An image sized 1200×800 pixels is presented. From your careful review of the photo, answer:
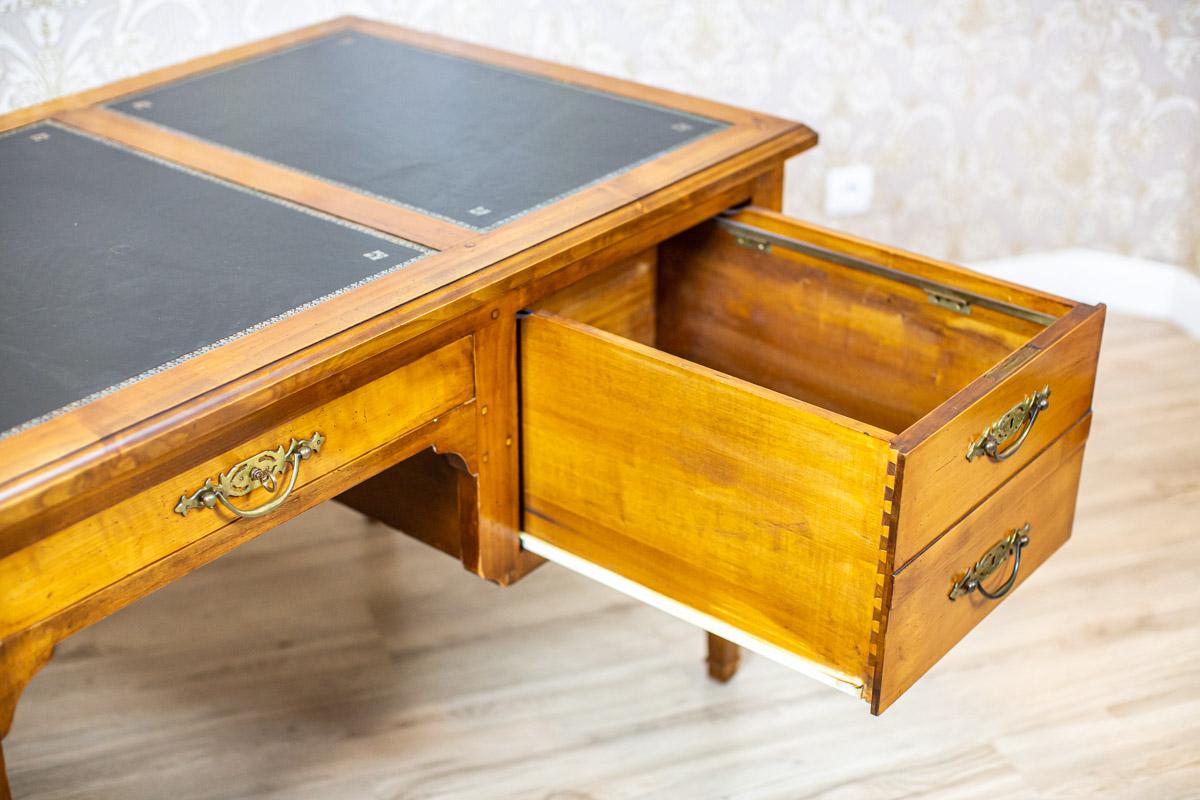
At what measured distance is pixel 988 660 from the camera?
1682mm

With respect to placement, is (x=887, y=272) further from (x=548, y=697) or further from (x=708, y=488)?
(x=548, y=697)

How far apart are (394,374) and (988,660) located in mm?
913

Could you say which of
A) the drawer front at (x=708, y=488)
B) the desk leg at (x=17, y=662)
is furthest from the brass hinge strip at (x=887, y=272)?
the desk leg at (x=17, y=662)

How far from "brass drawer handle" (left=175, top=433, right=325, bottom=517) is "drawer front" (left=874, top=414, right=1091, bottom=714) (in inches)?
18.0

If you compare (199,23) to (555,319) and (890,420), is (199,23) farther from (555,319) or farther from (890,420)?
(890,420)

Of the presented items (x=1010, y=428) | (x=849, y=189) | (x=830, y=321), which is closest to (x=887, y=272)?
(x=830, y=321)

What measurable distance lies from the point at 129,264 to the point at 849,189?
57.9 inches

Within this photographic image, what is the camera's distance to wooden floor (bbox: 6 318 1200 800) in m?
1.50

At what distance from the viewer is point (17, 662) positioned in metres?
0.92

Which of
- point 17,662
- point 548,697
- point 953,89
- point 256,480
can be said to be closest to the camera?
point 17,662

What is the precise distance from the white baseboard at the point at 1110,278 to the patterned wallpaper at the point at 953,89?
0.02m

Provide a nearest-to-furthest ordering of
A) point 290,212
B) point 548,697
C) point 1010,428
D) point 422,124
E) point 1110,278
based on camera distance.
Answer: point 1010,428
point 290,212
point 422,124
point 548,697
point 1110,278

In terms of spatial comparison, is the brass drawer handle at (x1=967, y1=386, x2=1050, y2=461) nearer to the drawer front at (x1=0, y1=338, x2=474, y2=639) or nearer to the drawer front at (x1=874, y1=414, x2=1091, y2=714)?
the drawer front at (x1=874, y1=414, x2=1091, y2=714)

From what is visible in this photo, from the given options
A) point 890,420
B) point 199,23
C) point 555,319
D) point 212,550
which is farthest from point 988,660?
point 199,23
